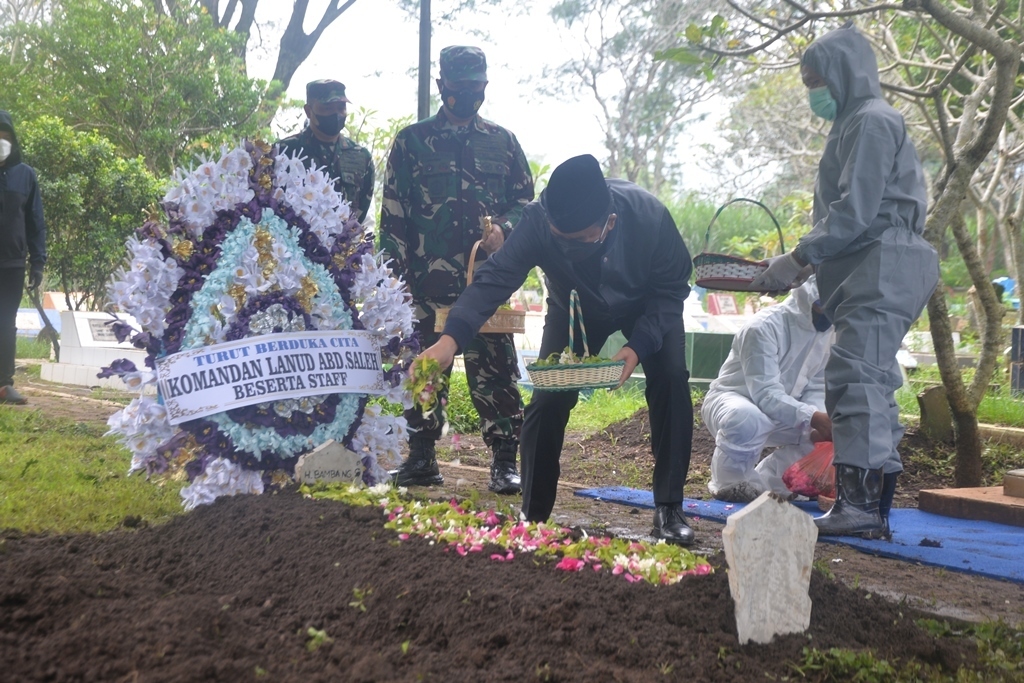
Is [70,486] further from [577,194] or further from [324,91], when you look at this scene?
[577,194]

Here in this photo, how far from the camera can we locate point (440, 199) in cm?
561

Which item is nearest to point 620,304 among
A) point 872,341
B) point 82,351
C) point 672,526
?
point 672,526

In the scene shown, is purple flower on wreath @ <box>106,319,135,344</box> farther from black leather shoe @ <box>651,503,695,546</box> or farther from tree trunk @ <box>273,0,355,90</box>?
tree trunk @ <box>273,0,355,90</box>

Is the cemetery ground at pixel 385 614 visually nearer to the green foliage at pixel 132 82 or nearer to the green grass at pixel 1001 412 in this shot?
the green grass at pixel 1001 412

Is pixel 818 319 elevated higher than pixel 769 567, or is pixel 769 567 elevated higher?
pixel 818 319

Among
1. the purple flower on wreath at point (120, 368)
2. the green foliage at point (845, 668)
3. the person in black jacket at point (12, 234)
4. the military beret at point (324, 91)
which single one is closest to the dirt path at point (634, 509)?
the person in black jacket at point (12, 234)

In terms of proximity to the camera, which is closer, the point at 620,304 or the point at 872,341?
the point at 620,304

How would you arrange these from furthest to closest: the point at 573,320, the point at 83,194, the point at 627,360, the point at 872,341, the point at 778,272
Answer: the point at 83,194 → the point at 778,272 → the point at 872,341 → the point at 573,320 → the point at 627,360

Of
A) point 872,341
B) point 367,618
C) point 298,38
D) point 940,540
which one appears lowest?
point 940,540

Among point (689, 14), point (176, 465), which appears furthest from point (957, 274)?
point (176, 465)

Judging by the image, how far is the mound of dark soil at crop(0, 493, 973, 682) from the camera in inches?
88.2

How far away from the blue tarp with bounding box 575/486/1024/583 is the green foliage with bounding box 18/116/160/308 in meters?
10.3

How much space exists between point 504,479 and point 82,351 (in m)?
9.06

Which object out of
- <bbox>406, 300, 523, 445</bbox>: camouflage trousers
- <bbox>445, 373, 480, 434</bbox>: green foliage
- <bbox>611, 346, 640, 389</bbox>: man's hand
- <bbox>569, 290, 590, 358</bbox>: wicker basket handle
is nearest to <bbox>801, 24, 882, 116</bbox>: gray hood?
<bbox>569, 290, 590, 358</bbox>: wicker basket handle
